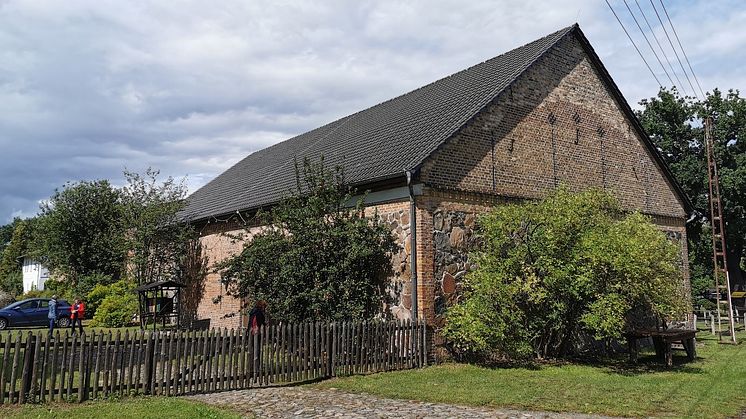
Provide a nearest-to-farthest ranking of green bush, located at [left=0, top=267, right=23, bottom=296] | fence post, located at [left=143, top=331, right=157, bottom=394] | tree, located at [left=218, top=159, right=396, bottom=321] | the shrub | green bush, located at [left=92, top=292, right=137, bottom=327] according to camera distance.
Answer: fence post, located at [left=143, top=331, right=157, bottom=394] → tree, located at [left=218, top=159, right=396, bottom=321] → green bush, located at [left=92, top=292, right=137, bottom=327] → the shrub → green bush, located at [left=0, top=267, right=23, bottom=296]

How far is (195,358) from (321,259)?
3.81 metres

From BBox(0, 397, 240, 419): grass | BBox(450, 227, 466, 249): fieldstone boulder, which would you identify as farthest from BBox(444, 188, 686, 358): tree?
BBox(0, 397, 240, 419): grass

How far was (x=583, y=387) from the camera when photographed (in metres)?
9.91

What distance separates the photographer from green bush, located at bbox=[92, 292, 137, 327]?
2214 cm

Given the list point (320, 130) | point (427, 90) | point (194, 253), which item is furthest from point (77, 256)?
point (427, 90)

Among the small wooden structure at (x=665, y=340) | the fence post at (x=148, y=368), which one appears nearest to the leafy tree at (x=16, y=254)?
the fence post at (x=148, y=368)

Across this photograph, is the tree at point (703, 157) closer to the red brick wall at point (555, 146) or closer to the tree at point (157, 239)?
the red brick wall at point (555, 146)

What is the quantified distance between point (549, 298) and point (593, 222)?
1926 mm

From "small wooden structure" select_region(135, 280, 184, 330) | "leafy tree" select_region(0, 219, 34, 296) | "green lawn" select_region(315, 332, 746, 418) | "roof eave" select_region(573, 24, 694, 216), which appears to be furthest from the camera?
"leafy tree" select_region(0, 219, 34, 296)

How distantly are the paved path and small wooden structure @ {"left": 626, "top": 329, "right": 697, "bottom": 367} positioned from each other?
6.03 metres

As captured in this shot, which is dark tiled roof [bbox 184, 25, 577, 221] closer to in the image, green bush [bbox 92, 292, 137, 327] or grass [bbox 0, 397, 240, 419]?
green bush [bbox 92, 292, 137, 327]

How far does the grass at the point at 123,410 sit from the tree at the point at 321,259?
4222mm

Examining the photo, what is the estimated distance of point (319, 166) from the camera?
1392 centimetres

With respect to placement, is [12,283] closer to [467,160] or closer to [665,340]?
[467,160]
